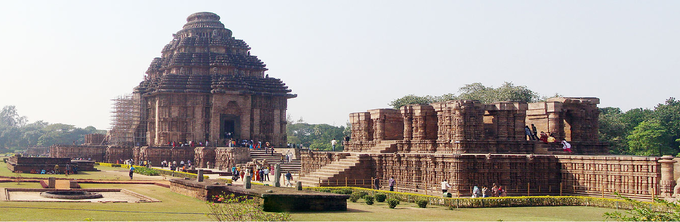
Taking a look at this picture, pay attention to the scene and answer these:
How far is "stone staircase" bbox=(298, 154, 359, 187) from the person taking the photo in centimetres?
3033

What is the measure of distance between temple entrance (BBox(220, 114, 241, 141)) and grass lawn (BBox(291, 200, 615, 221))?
121 ft

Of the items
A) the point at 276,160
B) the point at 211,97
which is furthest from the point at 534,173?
the point at 211,97

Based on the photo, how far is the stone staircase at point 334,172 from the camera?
30328 mm

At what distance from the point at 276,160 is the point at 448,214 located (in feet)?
90.3

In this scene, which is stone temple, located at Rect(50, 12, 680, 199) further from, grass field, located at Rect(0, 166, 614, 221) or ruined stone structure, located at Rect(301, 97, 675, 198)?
grass field, located at Rect(0, 166, 614, 221)

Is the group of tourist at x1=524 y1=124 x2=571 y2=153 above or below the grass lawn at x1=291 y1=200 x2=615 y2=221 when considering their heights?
above

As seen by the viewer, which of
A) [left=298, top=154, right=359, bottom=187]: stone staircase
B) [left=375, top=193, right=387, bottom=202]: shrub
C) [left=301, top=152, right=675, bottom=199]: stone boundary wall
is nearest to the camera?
[left=301, top=152, right=675, bottom=199]: stone boundary wall

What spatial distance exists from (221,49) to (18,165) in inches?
942

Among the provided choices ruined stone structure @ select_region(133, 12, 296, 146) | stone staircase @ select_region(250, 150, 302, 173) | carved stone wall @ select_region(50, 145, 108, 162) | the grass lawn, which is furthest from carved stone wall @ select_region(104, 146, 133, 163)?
the grass lawn

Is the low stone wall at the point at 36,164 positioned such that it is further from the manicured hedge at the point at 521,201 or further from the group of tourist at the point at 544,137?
the group of tourist at the point at 544,137

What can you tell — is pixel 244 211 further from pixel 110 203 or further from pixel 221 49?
pixel 221 49

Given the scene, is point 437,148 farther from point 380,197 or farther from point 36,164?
point 36,164

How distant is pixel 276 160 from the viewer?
46656 millimetres

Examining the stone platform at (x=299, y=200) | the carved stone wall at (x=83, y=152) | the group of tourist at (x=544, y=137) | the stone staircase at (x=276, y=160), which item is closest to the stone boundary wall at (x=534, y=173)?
the group of tourist at (x=544, y=137)
